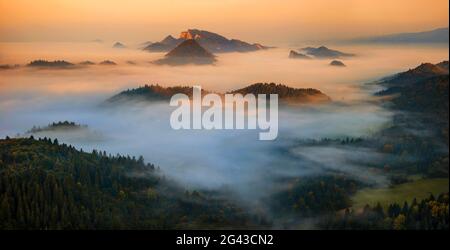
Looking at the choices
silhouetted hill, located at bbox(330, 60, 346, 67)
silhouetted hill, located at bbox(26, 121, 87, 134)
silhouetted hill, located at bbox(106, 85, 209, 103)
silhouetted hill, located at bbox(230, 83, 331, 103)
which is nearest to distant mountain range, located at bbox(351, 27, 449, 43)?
silhouetted hill, located at bbox(330, 60, 346, 67)

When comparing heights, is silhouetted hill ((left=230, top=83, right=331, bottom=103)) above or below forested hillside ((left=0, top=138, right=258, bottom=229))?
above

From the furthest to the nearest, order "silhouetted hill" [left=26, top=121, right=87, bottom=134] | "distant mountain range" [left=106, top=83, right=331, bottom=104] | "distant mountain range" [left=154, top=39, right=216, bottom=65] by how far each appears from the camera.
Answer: "silhouetted hill" [left=26, top=121, right=87, bottom=134], "distant mountain range" [left=106, top=83, right=331, bottom=104], "distant mountain range" [left=154, top=39, right=216, bottom=65]

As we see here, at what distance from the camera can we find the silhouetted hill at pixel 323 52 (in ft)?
51.0

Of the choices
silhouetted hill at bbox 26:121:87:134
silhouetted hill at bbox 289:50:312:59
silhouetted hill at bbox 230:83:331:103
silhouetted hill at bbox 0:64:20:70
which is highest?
silhouetted hill at bbox 289:50:312:59

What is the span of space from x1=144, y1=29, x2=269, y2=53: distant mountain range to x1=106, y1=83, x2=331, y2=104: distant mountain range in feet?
4.21

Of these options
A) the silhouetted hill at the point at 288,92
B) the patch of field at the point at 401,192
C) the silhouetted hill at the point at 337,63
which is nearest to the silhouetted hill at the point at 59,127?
the silhouetted hill at the point at 288,92

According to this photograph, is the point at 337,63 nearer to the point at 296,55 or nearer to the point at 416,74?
the point at 296,55

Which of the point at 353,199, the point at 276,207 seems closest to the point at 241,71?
the point at 276,207

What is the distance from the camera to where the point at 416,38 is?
15.2 metres

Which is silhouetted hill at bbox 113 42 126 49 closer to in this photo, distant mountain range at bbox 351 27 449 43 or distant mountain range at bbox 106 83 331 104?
distant mountain range at bbox 106 83 331 104

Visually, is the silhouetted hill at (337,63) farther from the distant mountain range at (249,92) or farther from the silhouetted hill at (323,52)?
the distant mountain range at (249,92)

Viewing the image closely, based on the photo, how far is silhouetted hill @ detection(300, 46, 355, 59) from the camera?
15.5 metres

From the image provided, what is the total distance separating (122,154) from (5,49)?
4.76m

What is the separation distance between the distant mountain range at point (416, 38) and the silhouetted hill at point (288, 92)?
2.33m
